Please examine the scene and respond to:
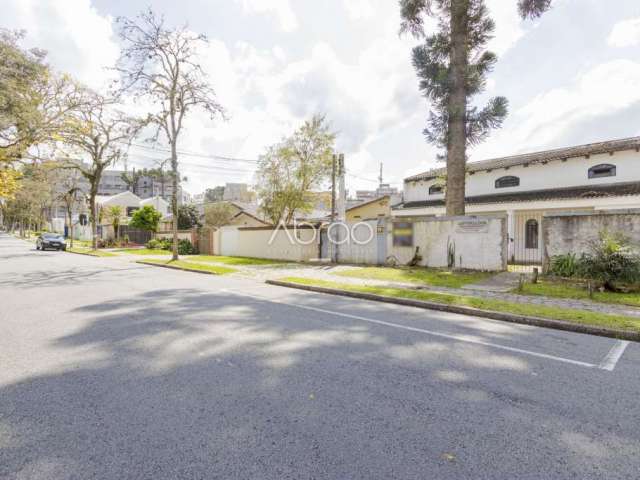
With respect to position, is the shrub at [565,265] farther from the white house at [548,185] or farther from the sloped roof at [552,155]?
the sloped roof at [552,155]

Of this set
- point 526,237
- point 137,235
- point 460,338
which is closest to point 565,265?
point 460,338

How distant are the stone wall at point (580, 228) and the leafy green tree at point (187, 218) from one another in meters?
30.4

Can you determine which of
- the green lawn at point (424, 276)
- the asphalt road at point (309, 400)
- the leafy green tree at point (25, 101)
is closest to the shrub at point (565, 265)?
the green lawn at point (424, 276)

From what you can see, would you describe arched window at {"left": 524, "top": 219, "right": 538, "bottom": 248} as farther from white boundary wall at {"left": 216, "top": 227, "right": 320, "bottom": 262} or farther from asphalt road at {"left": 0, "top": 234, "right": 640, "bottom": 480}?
asphalt road at {"left": 0, "top": 234, "right": 640, "bottom": 480}

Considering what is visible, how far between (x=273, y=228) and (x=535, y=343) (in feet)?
53.1

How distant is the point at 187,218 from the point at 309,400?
33965 millimetres

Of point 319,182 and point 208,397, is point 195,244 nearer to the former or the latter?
point 319,182

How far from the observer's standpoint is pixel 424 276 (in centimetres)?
1183

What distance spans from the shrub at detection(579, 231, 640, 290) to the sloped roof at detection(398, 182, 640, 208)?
9.20 metres

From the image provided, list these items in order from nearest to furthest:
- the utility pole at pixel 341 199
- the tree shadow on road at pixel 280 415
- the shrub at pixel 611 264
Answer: the tree shadow on road at pixel 280 415, the shrub at pixel 611 264, the utility pole at pixel 341 199

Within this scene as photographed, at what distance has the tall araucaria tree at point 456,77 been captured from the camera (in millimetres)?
14180

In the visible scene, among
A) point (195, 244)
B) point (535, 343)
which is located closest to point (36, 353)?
point (535, 343)

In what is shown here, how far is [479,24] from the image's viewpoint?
48.2ft

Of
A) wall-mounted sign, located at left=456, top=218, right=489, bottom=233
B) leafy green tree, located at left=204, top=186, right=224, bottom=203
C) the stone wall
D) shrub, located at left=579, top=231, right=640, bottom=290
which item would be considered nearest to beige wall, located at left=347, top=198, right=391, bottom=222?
wall-mounted sign, located at left=456, top=218, right=489, bottom=233
